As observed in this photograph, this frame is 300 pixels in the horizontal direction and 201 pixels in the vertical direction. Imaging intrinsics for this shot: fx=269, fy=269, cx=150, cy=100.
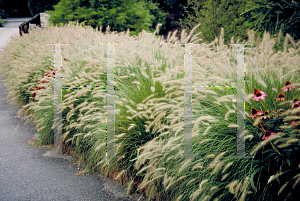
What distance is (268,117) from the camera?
2133 mm

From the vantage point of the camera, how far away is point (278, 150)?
1.97 m

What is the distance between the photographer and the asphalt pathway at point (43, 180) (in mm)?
2719

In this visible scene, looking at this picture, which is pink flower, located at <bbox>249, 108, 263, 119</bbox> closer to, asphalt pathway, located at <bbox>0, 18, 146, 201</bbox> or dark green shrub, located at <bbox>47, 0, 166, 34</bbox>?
asphalt pathway, located at <bbox>0, 18, 146, 201</bbox>

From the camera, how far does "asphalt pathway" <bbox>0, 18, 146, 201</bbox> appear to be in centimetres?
272

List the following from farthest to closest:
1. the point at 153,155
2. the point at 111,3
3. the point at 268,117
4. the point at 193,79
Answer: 1. the point at 111,3
2. the point at 193,79
3. the point at 153,155
4. the point at 268,117

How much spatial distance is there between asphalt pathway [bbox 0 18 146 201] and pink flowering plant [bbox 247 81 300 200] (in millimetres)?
1288

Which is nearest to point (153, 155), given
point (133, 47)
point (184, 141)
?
point (184, 141)

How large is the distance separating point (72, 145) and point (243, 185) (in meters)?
2.54

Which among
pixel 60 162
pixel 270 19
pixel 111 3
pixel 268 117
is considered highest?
pixel 111 3

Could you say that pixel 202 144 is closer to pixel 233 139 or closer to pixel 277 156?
pixel 233 139

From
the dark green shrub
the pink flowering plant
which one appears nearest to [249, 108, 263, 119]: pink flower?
the pink flowering plant

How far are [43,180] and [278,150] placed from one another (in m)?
2.44

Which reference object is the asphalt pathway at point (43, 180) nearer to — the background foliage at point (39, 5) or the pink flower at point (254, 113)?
the pink flower at point (254, 113)

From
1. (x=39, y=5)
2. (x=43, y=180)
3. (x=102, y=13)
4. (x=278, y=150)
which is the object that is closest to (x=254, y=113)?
(x=278, y=150)
